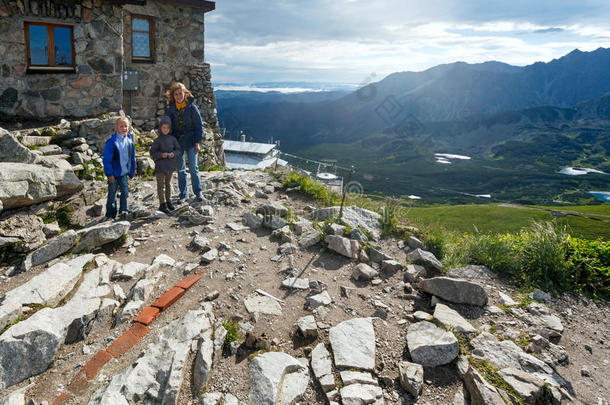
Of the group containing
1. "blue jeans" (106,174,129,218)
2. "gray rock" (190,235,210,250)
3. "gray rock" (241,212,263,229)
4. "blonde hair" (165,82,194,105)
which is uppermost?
"blonde hair" (165,82,194,105)

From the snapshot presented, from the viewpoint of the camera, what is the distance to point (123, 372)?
11.9 feet

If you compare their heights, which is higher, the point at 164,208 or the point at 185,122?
the point at 185,122

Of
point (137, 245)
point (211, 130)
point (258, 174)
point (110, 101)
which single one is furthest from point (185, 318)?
point (211, 130)

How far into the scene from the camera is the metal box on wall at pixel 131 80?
15.5 m

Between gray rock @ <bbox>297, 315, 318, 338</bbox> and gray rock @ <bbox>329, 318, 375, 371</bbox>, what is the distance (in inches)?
8.6

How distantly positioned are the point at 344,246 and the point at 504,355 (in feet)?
10.1

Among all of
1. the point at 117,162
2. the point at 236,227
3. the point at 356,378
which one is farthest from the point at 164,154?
the point at 356,378

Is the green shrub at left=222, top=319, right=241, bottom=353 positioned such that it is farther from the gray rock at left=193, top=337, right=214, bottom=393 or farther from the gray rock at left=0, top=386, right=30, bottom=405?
the gray rock at left=0, top=386, right=30, bottom=405

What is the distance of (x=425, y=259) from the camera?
6547mm

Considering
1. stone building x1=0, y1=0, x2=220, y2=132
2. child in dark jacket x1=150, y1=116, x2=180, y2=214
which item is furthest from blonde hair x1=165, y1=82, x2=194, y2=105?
stone building x1=0, y1=0, x2=220, y2=132

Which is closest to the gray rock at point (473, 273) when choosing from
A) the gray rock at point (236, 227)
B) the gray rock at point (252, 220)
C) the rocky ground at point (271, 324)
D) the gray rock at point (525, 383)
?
the rocky ground at point (271, 324)

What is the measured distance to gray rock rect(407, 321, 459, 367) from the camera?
165 inches

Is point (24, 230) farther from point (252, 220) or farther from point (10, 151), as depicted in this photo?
point (252, 220)

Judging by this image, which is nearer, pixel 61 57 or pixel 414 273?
pixel 414 273
